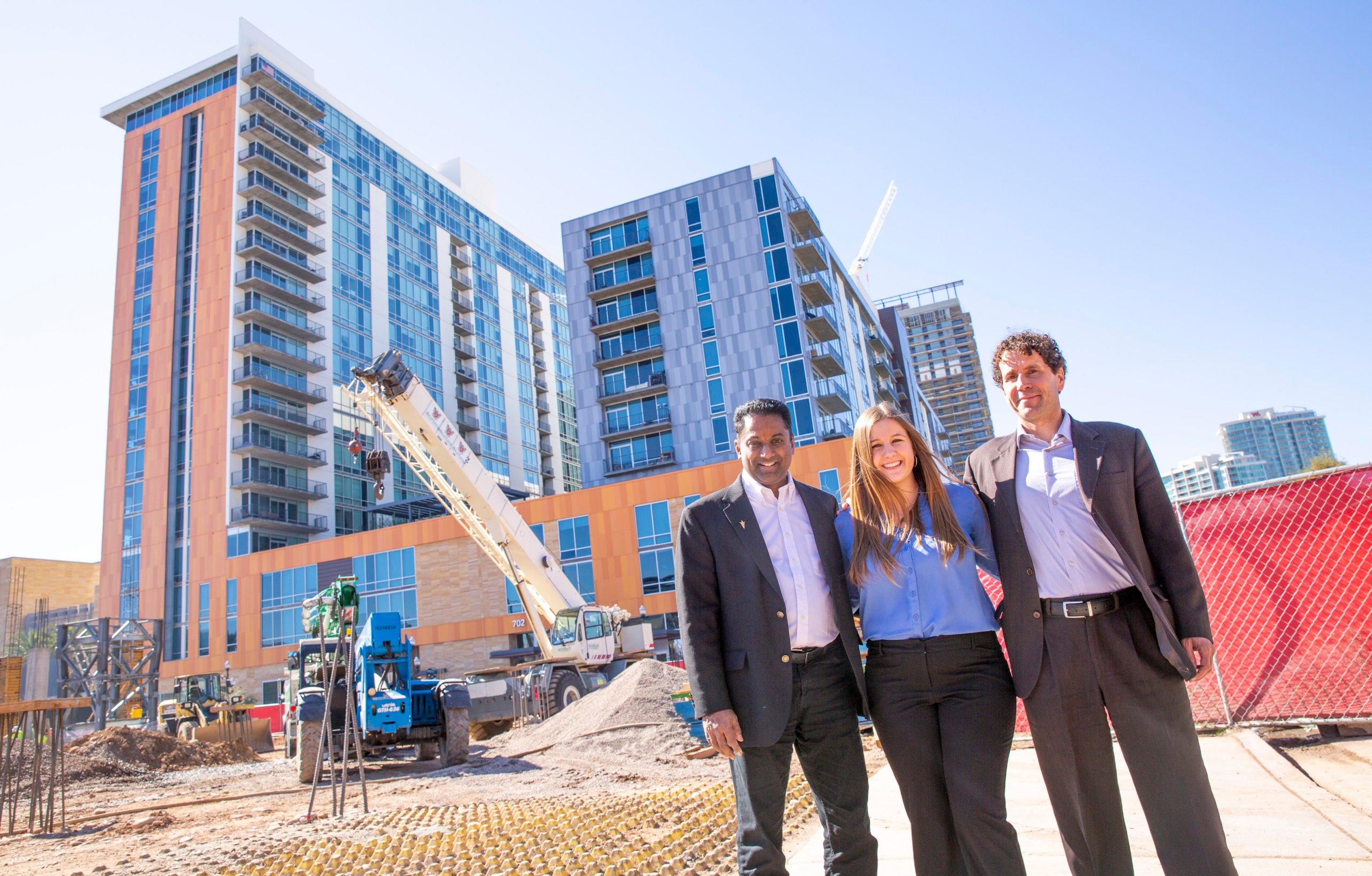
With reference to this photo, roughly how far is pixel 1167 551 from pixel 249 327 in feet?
184

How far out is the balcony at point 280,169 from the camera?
52469mm

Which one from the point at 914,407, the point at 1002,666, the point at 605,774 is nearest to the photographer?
the point at 1002,666

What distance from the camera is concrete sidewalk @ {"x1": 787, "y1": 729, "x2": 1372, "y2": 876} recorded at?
3.71 meters

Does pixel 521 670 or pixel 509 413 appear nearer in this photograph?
pixel 521 670

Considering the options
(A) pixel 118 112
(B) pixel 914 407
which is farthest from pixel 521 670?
(B) pixel 914 407

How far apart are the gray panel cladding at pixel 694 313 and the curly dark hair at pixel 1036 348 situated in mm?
41916

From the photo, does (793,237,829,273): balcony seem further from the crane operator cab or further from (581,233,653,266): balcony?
the crane operator cab

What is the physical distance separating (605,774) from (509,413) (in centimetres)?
6001

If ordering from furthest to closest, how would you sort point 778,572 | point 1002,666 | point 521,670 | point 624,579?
point 624,579 → point 521,670 → point 778,572 → point 1002,666

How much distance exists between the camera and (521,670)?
66.9 feet

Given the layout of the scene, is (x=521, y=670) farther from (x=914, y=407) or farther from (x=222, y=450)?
(x=914, y=407)

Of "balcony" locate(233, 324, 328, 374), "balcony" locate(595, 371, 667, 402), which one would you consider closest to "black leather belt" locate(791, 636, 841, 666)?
"balcony" locate(595, 371, 667, 402)

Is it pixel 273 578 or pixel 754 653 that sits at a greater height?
pixel 273 578

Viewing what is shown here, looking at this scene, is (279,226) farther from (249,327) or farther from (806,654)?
(806,654)
